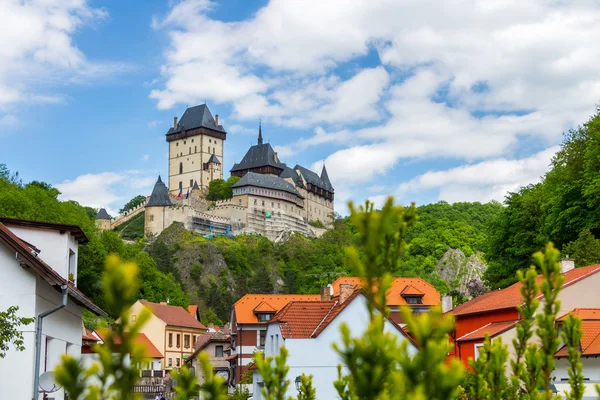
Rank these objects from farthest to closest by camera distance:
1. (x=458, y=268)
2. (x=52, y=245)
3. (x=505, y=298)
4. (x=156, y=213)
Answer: (x=156, y=213) → (x=458, y=268) → (x=505, y=298) → (x=52, y=245)

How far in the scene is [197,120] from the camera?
168 metres

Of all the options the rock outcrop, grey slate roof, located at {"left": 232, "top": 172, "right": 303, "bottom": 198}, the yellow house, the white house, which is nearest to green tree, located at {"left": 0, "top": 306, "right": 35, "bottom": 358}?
the white house

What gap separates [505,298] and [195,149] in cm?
13807

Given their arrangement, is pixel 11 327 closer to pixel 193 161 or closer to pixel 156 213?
pixel 156 213

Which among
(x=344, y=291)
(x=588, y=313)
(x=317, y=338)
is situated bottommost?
(x=317, y=338)

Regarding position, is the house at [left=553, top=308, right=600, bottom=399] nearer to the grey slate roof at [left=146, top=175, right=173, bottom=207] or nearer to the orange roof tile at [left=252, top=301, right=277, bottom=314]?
the orange roof tile at [left=252, top=301, right=277, bottom=314]

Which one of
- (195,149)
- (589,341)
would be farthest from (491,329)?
(195,149)

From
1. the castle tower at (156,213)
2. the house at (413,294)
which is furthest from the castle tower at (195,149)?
the house at (413,294)

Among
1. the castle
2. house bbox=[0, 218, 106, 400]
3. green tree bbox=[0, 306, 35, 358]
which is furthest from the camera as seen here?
the castle

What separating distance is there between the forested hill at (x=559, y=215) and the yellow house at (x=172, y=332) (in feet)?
86.1

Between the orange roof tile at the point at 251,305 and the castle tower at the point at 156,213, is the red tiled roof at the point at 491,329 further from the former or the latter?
the castle tower at the point at 156,213

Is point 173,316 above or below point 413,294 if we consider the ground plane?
above

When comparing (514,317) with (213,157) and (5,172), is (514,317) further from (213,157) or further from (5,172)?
(213,157)

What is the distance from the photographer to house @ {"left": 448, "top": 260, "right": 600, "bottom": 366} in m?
28.9
